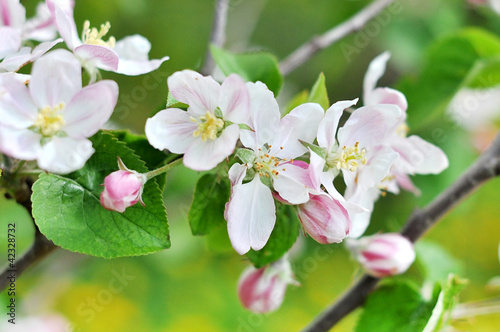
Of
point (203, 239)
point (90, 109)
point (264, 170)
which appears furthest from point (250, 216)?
point (203, 239)

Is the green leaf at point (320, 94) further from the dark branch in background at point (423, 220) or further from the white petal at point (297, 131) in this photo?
the dark branch in background at point (423, 220)

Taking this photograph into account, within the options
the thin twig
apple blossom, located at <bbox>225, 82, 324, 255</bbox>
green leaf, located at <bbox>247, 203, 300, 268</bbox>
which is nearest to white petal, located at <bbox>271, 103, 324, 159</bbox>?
apple blossom, located at <bbox>225, 82, 324, 255</bbox>

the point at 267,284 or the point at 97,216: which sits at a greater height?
the point at 97,216

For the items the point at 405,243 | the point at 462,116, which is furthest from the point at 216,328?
the point at 405,243

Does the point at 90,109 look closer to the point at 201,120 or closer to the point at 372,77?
the point at 201,120

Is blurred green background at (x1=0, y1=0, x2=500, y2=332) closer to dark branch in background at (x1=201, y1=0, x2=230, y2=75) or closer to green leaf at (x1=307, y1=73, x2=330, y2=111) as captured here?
dark branch in background at (x1=201, y1=0, x2=230, y2=75)

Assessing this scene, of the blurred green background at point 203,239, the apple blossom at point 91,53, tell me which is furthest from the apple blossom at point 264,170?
the blurred green background at point 203,239
